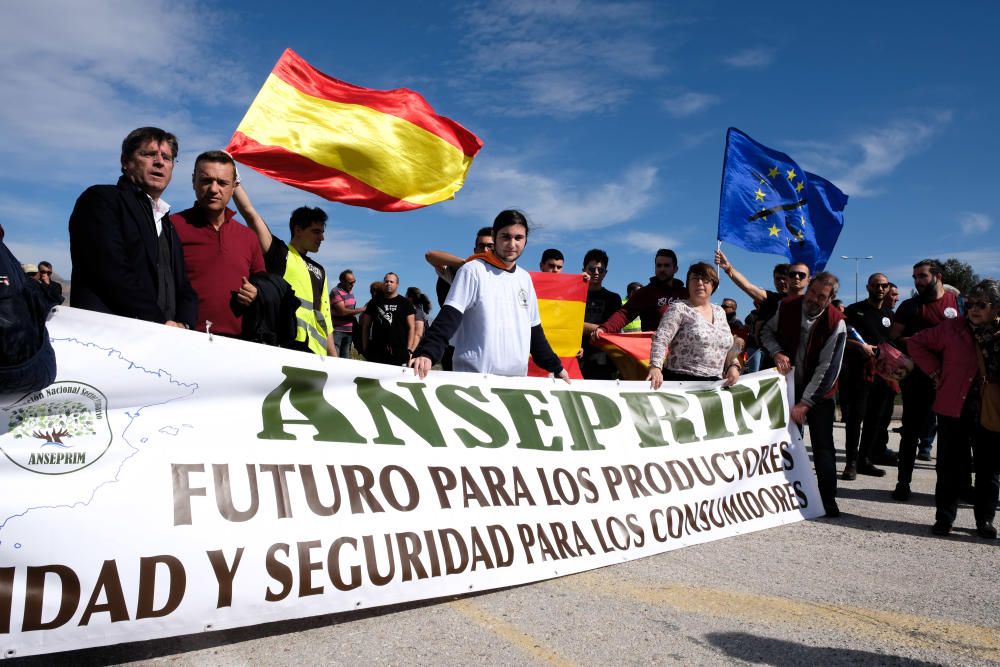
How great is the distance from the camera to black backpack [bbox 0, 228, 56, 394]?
1.56 meters

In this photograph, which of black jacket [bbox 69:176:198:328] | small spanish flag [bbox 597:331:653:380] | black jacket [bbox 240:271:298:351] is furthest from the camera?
small spanish flag [bbox 597:331:653:380]

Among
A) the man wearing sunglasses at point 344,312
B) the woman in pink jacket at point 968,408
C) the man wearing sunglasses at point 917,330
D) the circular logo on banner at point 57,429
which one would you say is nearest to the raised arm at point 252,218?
the circular logo on banner at point 57,429

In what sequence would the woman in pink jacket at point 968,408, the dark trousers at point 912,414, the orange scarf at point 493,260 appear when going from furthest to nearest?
the dark trousers at point 912,414
the woman in pink jacket at point 968,408
the orange scarf at point 493,260

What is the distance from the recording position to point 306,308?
4648 millimetres

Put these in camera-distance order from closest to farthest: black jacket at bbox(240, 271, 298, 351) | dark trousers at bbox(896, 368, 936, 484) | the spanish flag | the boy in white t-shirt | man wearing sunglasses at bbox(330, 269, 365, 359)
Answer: black jacket at bbox(240, 271, 298, 351) → the boy in white t-shirt → dark trousers at bbox(896, 368, 936, 484) → the spanish flag → man wearing sunglasses at bbox(330, 269, 365, 359)

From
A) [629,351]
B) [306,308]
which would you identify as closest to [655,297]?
[629,351]

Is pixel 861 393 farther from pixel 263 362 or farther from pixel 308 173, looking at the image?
pixel 263 362

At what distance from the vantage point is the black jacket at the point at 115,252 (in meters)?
3.25

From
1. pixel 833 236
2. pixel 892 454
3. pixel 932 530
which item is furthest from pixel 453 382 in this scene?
pixel 892 454

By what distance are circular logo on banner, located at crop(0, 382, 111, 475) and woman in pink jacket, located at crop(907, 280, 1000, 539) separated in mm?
5254

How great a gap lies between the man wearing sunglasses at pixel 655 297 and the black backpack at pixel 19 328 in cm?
563

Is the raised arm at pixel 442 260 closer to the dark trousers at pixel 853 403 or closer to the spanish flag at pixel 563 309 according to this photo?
the spanish flag at pixel 563 309

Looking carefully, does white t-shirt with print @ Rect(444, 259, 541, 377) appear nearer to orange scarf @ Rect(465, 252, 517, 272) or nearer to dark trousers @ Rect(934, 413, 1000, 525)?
orange scarf @ Rect(465, 252, 517, 272)

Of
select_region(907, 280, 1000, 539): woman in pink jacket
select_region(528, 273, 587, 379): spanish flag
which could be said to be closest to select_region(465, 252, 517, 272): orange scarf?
select_region(528, 273, 587, 379): spanish flag
